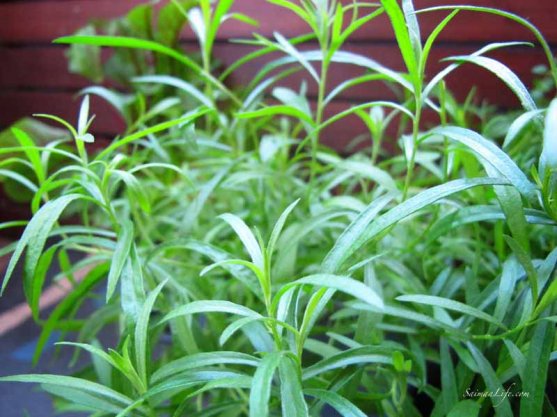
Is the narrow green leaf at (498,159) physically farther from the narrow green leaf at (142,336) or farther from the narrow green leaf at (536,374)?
the narrow green leaf at (142,336)

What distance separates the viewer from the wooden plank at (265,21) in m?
0.91

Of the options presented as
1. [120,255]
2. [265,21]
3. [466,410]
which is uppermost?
[265,21]

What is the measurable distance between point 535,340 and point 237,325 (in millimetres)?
223

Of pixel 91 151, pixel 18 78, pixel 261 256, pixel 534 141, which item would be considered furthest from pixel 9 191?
pixel 534 141

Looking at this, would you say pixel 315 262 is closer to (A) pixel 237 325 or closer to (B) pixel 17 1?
(A) pixel 237 325

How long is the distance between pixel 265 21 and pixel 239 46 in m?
0.10

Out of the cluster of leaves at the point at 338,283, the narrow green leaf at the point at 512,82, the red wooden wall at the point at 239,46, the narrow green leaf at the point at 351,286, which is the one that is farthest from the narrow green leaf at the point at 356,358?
the red wooden wall at the point at 239,46

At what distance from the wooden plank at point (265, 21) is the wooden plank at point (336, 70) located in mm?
26

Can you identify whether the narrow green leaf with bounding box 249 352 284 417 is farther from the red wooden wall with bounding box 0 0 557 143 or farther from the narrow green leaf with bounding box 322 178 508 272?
the red wooden wall with bounding box 0 0 557 143

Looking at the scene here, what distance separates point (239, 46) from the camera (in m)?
1.18

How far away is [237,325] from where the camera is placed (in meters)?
0.35

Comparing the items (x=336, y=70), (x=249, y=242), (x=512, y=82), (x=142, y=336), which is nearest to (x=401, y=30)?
(x=512, y=82)

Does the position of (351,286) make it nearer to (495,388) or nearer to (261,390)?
(261,390)

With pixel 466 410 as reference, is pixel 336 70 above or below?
above
